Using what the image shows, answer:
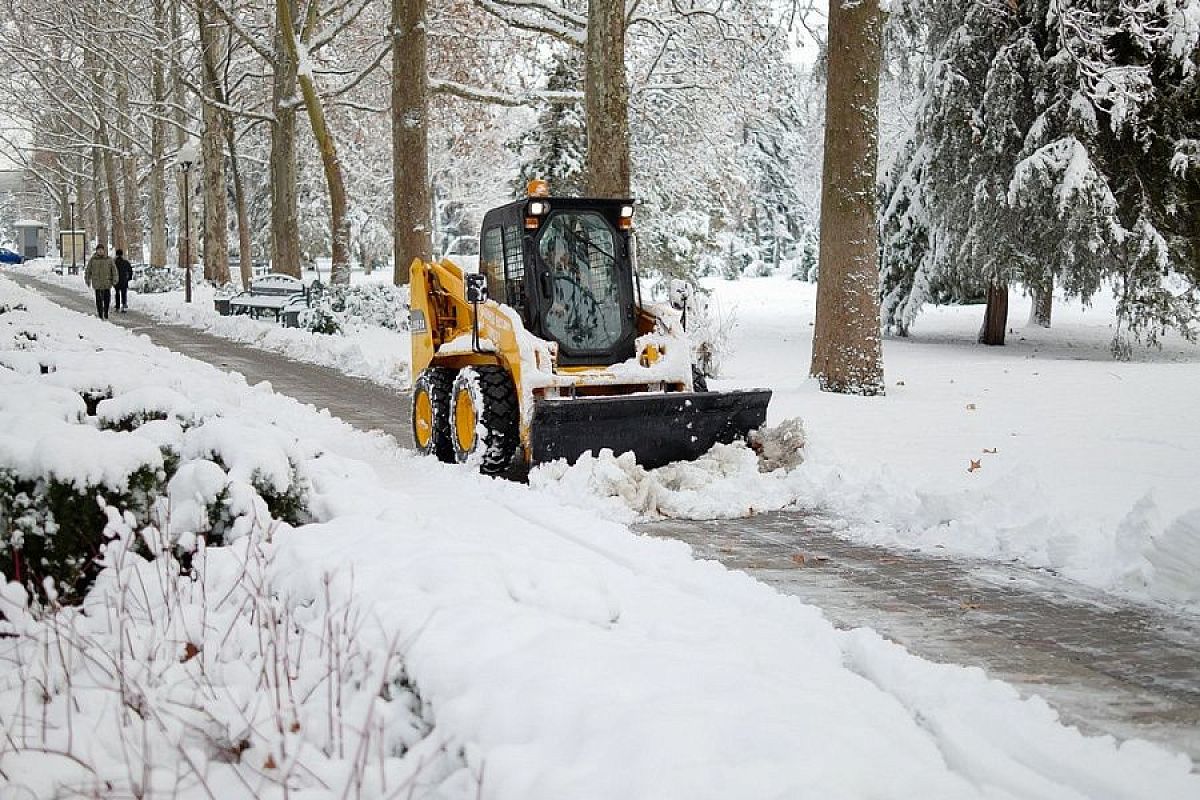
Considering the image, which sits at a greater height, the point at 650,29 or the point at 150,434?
the point at 650,29

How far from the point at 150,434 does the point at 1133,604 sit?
504 centimetres

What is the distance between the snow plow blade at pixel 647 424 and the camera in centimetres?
768

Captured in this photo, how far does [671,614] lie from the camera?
4.50 m

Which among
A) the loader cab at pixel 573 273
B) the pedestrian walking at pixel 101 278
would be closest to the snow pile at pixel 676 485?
the loader cab at pixel 573 273

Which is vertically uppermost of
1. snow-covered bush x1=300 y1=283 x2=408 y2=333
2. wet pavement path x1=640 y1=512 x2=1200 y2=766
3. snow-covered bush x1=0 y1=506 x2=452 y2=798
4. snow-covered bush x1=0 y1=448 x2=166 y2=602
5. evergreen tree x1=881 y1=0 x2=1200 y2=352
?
evergreen tree x1=881 y1=0 x2=1200 y2=352

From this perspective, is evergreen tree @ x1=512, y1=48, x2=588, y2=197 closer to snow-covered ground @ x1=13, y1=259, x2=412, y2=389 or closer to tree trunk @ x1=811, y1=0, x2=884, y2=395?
snow-covered ground @ x1=13, y1=259, x2=412, y2=389

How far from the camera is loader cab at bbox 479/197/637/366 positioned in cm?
863

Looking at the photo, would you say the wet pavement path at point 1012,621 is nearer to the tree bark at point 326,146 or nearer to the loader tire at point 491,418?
the loader tire at point 491,418

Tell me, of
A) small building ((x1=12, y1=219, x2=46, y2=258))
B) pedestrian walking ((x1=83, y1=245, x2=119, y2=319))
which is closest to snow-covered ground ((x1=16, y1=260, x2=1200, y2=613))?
pedestrian walking ((x1=83, y1=245, x2=119, y2=319))

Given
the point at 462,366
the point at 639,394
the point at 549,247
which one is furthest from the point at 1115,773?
the point at 462,366

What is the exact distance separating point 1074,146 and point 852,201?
261 inches

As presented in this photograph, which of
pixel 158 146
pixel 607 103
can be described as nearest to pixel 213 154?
pixel 158 146

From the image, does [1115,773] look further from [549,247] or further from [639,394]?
[549,247]

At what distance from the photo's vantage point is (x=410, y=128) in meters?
18.6
